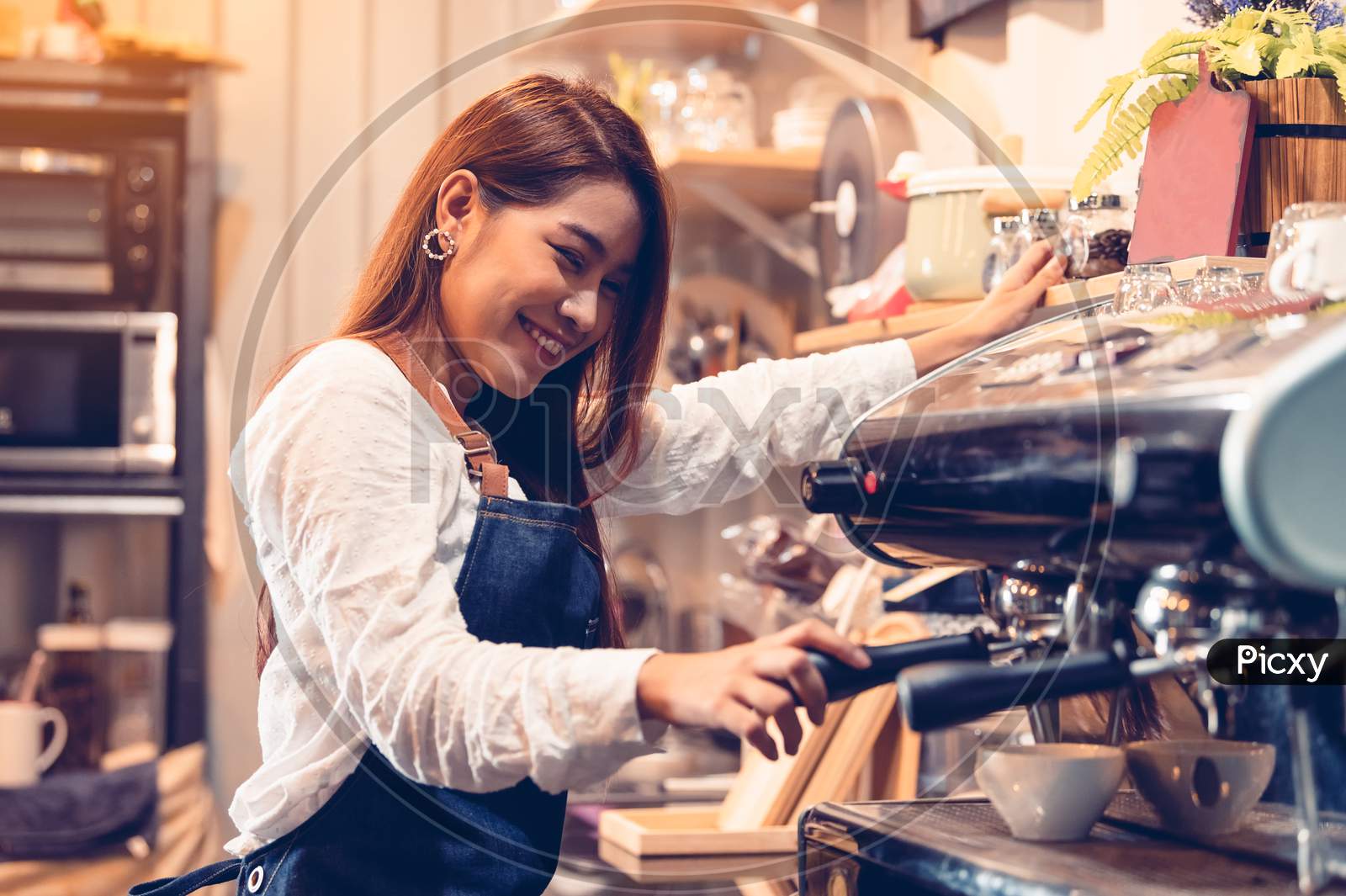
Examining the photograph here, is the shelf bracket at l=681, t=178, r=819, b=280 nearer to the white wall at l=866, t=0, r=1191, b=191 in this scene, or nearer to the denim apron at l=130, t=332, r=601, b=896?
the white wall at l=866, t=0, r=1191, b=191

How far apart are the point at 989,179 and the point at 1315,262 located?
61cm

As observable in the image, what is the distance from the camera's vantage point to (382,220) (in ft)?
9.28

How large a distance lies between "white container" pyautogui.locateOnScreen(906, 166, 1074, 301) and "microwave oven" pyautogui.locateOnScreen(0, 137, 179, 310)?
1633 millimetres

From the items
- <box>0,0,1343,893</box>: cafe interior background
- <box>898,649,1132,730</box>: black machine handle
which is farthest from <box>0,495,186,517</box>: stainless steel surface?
<box>898,649,1132,730</box>: black machine handle

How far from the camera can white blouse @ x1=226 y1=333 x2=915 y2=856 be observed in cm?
67

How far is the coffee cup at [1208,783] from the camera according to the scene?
716mm

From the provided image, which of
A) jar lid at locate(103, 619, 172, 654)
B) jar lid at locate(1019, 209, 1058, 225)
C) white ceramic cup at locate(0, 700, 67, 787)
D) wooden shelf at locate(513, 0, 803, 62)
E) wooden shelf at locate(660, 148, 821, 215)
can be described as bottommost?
white ceramic cup at locate(0, 700, 67, 787)

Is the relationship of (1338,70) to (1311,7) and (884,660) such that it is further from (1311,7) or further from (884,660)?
(884,660)

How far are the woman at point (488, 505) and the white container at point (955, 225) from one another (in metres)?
0.14

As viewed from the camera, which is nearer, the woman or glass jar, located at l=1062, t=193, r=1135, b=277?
the woman

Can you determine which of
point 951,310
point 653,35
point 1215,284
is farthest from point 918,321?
point 653,35

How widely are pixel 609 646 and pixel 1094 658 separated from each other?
1.60ft

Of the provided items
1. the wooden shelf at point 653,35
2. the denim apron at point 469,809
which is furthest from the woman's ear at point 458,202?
the wooden shelf at point 653,35

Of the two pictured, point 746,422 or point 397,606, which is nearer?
point 397,606
